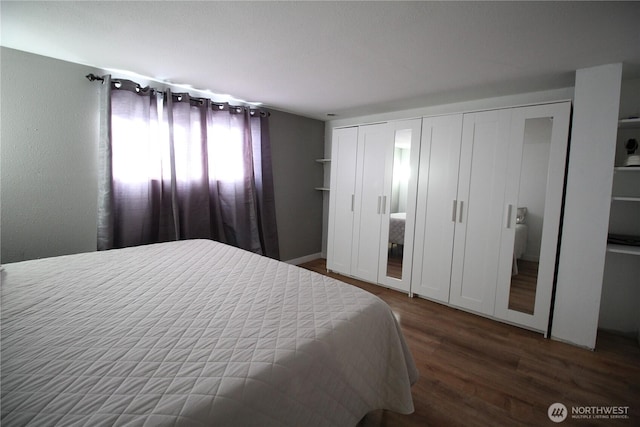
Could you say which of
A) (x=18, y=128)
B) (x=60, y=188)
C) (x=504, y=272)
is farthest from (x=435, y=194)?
(x=18, y=128)

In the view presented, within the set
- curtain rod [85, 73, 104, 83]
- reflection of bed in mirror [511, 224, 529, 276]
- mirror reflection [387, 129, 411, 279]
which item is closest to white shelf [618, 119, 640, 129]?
→ reflection of bed in mirror [511, 224, 529, 276]

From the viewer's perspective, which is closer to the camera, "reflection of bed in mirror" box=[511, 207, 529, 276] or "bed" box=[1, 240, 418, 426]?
"bed" box=[1, 240, 418, 426]

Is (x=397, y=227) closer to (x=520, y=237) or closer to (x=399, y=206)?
(x=399, y=206)

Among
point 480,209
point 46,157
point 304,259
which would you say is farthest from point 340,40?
point 304,259

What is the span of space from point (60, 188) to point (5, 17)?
1.30 metres

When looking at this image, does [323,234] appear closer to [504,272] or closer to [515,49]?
[504,272]

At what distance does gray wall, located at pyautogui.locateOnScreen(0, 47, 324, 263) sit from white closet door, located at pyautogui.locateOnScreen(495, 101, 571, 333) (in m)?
4.02

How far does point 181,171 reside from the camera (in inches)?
120

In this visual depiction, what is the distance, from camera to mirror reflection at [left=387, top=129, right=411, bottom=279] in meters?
3.31

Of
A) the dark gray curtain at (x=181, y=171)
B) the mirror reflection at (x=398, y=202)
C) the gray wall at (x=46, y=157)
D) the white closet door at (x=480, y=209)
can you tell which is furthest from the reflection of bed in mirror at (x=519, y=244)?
the gray wall at (x=46, y=157)

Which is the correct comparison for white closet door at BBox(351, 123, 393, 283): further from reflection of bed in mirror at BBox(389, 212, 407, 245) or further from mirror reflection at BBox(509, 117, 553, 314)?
mirror reflection at BBox(509, 117, 553, 314)

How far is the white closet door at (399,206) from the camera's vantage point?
10.7ft

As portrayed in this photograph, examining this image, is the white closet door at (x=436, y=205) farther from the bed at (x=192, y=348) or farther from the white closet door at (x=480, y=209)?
the bed at (x=192, y=348)

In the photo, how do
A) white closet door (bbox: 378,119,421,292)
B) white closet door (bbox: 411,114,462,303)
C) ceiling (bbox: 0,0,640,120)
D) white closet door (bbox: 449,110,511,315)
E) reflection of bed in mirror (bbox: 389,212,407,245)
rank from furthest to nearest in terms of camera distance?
reflection of bed in mirror (bbox: 389,212,407,245) < white closet door (bbox: 378,119,421,292) < white closet door (bbox: 411,114,462,303) < white closet door (bbox: 449,110,511,315) < ceiling (bbox: 0,0,640,120)
